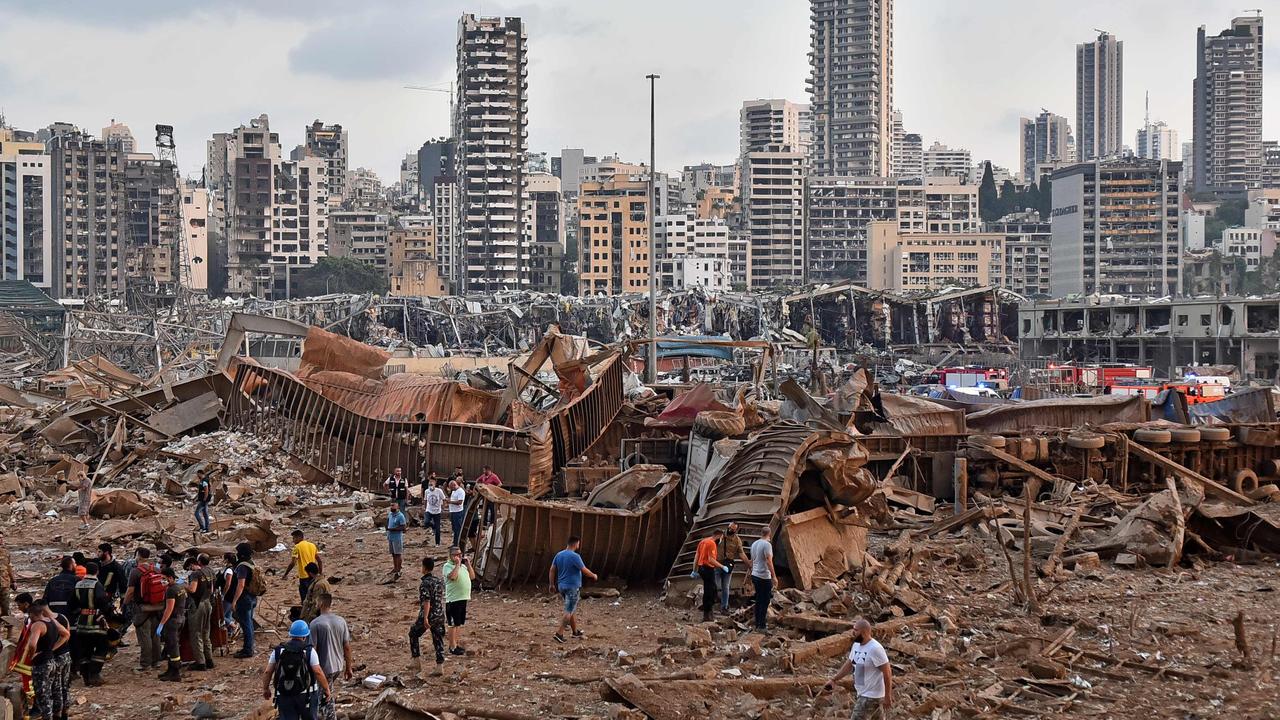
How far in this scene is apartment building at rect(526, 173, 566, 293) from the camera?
155 metres

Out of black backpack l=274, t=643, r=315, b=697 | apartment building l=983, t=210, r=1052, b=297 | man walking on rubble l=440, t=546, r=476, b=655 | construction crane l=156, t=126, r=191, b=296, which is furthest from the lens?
apartment building l=983, t=210, r=1052, b=297

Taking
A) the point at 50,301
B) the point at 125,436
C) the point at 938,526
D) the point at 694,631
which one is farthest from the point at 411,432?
the point at 50,301

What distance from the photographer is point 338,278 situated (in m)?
145

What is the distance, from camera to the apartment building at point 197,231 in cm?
15150

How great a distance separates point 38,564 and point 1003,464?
13982 mm

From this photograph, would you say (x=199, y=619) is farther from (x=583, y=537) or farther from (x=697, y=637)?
(x=583, y=537)

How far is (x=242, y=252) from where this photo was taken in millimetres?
152000

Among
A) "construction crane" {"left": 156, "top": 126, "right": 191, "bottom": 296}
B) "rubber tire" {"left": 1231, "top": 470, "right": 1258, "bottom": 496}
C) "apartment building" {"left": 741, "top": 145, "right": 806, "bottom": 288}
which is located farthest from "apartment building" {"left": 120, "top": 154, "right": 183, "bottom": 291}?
"rubber tire" {"left": 1231, "top": 470, "right": 1258, "bottom": 496}

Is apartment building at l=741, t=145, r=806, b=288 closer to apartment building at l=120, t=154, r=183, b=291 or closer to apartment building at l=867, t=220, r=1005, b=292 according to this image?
apartment building at l=867, t=220, r=1005, b=292

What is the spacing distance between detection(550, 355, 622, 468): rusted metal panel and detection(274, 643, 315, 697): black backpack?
47.9 feet

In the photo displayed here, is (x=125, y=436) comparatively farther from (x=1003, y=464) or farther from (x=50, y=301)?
(x=50, y=301)

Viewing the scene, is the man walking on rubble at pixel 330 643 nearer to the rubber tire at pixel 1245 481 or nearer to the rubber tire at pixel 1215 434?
the rubber tire at pixel 1245 481

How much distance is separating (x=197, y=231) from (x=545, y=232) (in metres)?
39.8

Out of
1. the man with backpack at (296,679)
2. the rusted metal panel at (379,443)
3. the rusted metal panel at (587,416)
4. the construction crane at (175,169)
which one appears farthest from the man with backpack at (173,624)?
the construction crane at (175,169)
